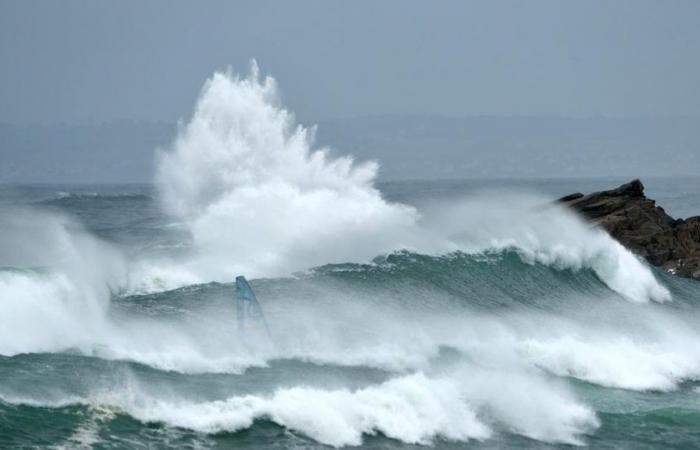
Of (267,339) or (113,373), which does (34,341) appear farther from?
(267,339)

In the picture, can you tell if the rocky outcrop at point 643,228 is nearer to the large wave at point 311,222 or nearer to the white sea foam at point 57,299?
the large wave at point 311,222

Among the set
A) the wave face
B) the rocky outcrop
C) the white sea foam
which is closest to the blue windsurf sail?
the wave face

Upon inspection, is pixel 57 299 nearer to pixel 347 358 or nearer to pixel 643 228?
pixel 347 358

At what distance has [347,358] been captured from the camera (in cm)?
1939

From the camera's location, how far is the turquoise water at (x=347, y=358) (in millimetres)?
15164

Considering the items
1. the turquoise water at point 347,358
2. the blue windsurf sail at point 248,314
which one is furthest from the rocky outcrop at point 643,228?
the blue windsurf sail at point 248,314

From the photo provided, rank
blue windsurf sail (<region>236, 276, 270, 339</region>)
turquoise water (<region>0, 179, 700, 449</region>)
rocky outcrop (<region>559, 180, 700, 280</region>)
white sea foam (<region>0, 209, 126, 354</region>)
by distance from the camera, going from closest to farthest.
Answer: turquoise water (<region>0, 179, 700, 449</region>) → white sea foam (<region>0, 209, 126, 354</region>) → blue windsurf sail (<region>236, 276, 270, 339</region>) → rocky outcrop (<region>559, 180, 700, 280</region>)

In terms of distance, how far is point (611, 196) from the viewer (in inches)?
A: 1468

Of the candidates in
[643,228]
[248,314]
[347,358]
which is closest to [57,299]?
[248,314]

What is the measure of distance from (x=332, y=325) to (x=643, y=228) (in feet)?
57.9

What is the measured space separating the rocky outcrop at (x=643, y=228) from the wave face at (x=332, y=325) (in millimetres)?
1739

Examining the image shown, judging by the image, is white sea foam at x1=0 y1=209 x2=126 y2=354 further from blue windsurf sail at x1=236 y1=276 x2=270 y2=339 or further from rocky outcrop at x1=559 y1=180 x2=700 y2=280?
rocky outcrop at x1=559 y1=180 x2=700 y2=280

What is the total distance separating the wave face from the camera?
1550cm

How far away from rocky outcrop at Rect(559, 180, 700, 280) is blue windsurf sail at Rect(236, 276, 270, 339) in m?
17.7
